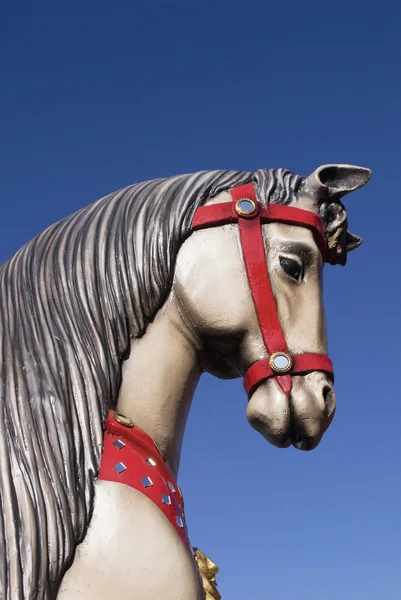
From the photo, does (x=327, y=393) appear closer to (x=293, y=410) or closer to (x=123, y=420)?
(x=293, y=410)

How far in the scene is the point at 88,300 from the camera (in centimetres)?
290

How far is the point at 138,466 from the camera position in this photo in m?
2.75

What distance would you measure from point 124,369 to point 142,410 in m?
0.14

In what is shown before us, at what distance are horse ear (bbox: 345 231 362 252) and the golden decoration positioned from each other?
1317mm

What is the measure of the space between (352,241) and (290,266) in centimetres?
68

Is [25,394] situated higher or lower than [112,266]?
lower

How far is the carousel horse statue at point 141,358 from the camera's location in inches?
99.7

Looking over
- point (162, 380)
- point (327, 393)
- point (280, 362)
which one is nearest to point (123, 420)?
point (162, 380)

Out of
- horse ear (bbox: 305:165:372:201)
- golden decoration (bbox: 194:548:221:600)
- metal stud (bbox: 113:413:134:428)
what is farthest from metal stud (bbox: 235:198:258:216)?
golden decoration (bbox: 194:548:221:600)

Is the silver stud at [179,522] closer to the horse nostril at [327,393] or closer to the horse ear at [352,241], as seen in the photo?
the horse nostril at [327,393]

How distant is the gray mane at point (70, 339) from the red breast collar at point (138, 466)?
0.14 feet

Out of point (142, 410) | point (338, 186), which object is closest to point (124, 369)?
point (142, 410)

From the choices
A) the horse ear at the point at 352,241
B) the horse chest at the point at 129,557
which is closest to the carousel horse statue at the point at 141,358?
the horse chest at the point at 129,557

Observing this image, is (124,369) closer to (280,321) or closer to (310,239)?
(280,321)
